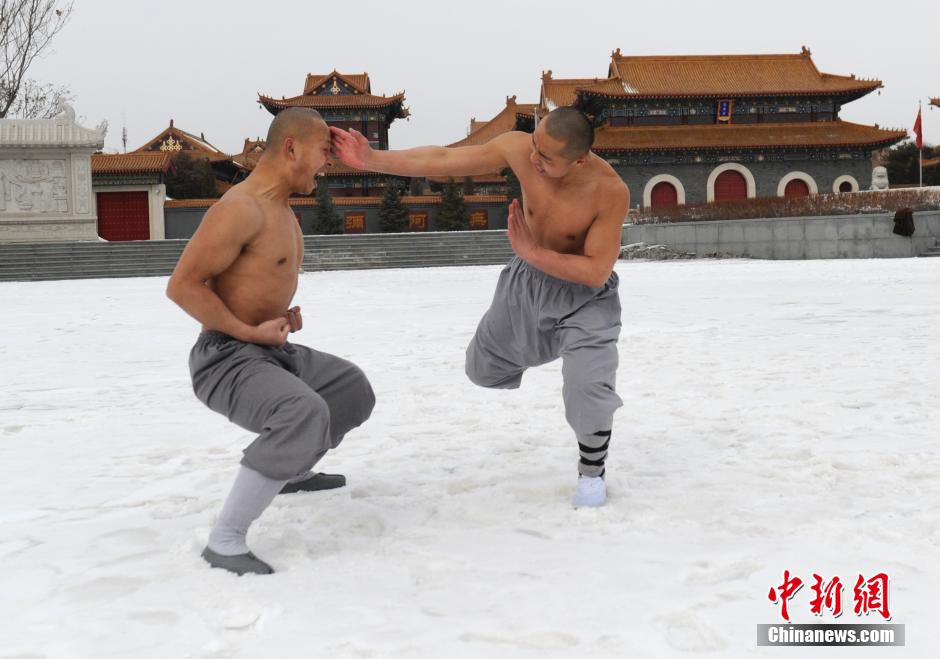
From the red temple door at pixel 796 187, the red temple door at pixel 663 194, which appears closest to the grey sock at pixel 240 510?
the red temple door at pixel 663 194

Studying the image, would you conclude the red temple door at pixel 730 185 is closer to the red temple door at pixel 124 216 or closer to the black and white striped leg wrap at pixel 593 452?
the red temple door at pixel 124 216

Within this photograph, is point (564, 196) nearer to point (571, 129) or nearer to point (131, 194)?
point (571, 129)

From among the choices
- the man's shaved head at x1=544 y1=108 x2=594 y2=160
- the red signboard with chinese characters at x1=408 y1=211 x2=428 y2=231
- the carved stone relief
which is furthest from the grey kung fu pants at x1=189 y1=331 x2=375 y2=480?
the red signboard with chinese characters at x1=408 y1=211 x2=428 y2=231

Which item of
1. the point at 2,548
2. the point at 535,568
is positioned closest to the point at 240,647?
the point at 535,568

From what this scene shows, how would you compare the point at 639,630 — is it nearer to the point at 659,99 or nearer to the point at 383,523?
the point at 383,523

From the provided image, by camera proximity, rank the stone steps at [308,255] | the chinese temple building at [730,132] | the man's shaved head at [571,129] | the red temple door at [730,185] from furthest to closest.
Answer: the red temple door at [730,185], the chinese temple building at [730,132], the stone steps at [308,255], the man's shaved head at [571,129]

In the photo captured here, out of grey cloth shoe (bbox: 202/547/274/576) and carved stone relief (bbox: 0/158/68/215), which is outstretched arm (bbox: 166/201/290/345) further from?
carved stone relief (bbox: 0/158/68/215)

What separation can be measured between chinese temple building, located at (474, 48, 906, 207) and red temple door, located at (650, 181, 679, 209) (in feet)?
0.13

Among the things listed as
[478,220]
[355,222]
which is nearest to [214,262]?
[478,220]

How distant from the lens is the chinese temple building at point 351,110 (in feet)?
119

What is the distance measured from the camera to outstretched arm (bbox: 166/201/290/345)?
2.36 m

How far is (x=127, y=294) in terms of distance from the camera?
567 inches

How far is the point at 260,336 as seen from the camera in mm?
2447

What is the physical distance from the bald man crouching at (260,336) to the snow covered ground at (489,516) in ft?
0.71
